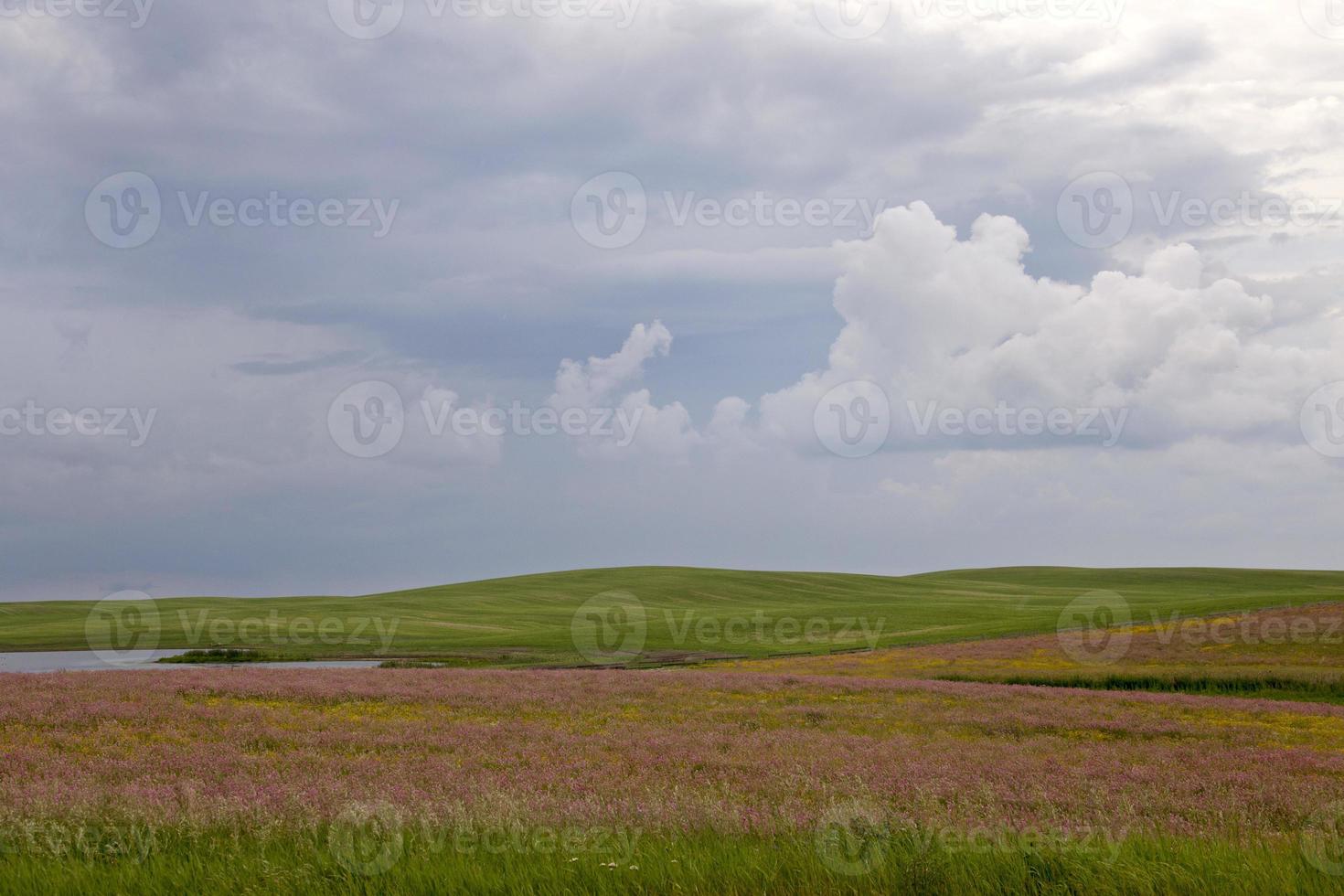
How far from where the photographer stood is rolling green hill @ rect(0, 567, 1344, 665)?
70000 mm

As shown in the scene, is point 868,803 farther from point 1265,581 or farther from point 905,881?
Result: point 1265,581

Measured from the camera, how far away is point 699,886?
664 cm

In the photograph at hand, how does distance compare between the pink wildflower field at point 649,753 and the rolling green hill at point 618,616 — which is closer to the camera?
the pink wildflower field at point 649,753

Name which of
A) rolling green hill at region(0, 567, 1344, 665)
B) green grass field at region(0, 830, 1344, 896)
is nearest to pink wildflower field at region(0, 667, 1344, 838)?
green grass field at region(0, 830, 1344, 896)

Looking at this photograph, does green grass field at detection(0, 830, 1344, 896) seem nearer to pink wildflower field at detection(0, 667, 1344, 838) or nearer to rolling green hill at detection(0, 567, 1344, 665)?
pink wildflower field at detection(0, 667, 1344, 838)

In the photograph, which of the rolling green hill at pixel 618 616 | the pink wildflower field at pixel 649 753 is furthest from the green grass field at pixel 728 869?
the rolling green hill at pixel 618 616

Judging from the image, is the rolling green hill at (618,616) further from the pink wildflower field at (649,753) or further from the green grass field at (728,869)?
the green grass field at (728,869)

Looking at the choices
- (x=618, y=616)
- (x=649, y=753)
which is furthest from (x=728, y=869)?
(x=618, y=616)

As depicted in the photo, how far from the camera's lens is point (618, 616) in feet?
321

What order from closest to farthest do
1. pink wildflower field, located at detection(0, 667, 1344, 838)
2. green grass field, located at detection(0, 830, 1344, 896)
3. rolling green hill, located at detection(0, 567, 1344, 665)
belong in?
green grass field, located at detection(0, 830, 1344, 896) → pink wildflower field, located at detection(0, 667, 1344, 838) → rolling green hill, located at detection(0, 567, 1344, 665)

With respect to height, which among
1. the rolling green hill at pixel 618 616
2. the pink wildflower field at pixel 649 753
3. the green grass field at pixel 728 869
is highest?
the green grass field at pixel 728 869

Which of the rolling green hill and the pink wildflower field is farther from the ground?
the pink wildflower field

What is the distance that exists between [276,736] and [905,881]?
53.5 ft

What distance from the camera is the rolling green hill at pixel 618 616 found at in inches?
2756
